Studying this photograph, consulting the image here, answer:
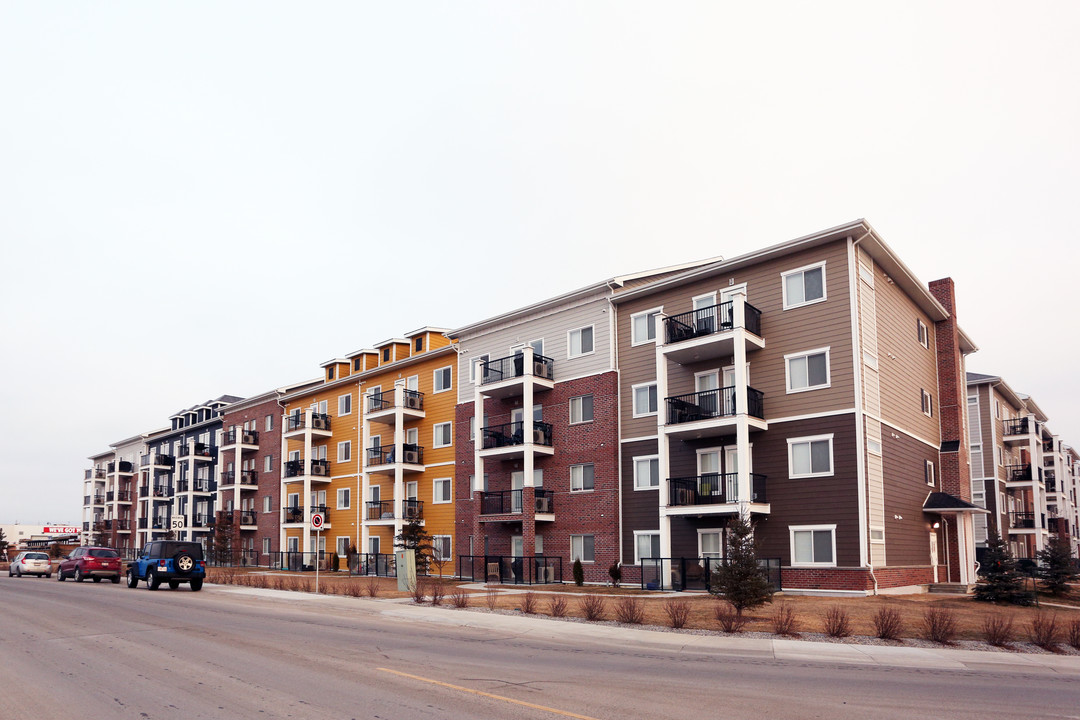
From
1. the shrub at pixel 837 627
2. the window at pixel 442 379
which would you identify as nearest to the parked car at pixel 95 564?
the window at pixel 442 379

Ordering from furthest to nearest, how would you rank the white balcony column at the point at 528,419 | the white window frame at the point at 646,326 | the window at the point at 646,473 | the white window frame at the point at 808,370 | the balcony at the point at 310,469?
the balcony at the point at 310,469 → the white balcony column at the point at 528,419 → the white window frame at the point at 646,326 → the window at the point at 646,473 → the white window frame at the point at 808,370

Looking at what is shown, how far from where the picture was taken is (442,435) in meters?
46.0

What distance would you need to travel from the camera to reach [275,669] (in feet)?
39.2

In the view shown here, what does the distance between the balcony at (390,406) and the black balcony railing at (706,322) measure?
18.8 meters

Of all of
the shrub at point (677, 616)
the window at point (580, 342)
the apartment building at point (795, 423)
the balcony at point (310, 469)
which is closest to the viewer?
the shrub at point (677, 616)

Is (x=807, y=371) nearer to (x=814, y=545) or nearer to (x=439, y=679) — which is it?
(x=814, y=545)

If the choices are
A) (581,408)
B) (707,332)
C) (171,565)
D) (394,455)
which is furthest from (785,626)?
(394,455)

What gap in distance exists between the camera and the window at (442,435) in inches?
1797

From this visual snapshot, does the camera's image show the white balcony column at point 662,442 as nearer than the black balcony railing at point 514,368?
Yes

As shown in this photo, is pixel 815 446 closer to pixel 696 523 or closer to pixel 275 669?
pixel 696 523

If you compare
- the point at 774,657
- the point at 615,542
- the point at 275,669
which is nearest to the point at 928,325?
the point at 615,542

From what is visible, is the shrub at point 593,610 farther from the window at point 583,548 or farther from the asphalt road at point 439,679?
the window at point 583,548

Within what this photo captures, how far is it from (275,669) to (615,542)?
80.9 feet

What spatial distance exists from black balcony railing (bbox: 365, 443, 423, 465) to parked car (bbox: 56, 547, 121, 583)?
14689 mm
